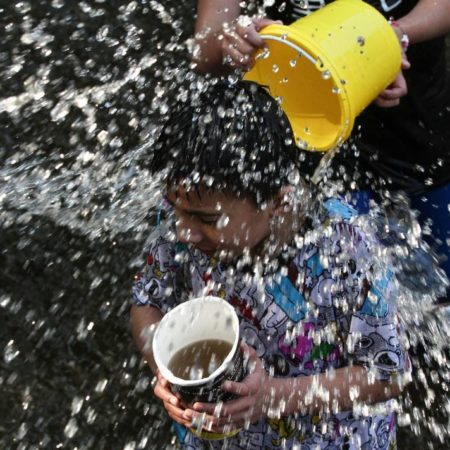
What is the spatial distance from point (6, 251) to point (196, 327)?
1624 millimetres

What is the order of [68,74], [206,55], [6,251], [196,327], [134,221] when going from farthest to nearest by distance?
[68,74]
[134,221]
[6,251]
[206,55]
[196,327]

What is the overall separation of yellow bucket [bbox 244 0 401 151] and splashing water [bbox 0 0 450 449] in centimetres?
16

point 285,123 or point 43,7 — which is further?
point 43,7

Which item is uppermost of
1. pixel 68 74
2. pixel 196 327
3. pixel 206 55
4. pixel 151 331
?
pixel 206 55

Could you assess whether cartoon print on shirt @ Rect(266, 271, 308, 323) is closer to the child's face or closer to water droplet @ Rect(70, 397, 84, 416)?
the child's face

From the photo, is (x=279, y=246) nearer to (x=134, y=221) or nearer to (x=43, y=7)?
(x=134, y=221)

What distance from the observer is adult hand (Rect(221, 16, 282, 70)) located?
1711mm

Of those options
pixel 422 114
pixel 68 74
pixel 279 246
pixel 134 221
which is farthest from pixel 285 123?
pixel 68 74

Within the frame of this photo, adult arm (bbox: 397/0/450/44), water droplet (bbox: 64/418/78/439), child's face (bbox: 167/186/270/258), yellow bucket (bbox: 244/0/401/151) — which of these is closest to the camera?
child's face (bbox: 167/186/270/258)

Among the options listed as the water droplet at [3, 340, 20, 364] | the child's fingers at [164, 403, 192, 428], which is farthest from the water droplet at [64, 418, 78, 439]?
the child's fingers at [164, 403, 192, 428]

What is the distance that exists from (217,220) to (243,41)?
1.70 feet

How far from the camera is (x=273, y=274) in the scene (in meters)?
1.55

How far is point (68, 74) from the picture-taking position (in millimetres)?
3779

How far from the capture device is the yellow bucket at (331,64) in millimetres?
→ 1651
